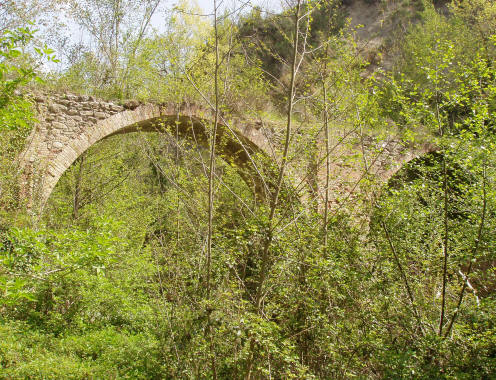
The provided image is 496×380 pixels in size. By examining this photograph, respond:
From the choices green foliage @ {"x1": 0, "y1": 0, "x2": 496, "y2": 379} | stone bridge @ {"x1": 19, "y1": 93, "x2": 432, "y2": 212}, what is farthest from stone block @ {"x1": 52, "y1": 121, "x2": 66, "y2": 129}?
green foliage @ {"x1": 0, "y1": 0, "x2": 496, "y2": 379}

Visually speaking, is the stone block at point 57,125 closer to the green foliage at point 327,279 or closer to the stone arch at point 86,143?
the stone arch at point 86,143

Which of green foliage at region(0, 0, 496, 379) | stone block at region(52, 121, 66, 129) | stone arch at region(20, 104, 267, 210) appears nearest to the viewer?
green foliage at region(0, 0, 496, 379)

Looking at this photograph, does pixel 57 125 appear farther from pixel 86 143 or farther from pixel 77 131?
pixel 86 143

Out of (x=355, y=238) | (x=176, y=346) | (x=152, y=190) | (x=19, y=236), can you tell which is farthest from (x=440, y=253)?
(x=152, y=190)

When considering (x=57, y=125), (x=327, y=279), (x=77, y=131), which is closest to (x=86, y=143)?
(x=77, y=131)

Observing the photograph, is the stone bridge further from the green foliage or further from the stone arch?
the green foliage

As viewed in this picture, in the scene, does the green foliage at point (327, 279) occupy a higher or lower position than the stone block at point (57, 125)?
lower

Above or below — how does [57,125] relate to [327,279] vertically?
above

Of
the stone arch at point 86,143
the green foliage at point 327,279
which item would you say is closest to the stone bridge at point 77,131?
the stone arch at point 86,143

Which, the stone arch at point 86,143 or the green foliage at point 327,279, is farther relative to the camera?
the stone arch at point 86,143

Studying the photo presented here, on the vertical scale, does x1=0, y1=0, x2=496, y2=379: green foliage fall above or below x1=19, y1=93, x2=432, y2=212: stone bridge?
below

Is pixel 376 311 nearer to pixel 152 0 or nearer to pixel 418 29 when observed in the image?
pixel 152 0

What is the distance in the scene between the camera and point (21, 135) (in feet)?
20.0

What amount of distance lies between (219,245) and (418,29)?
548 inches
